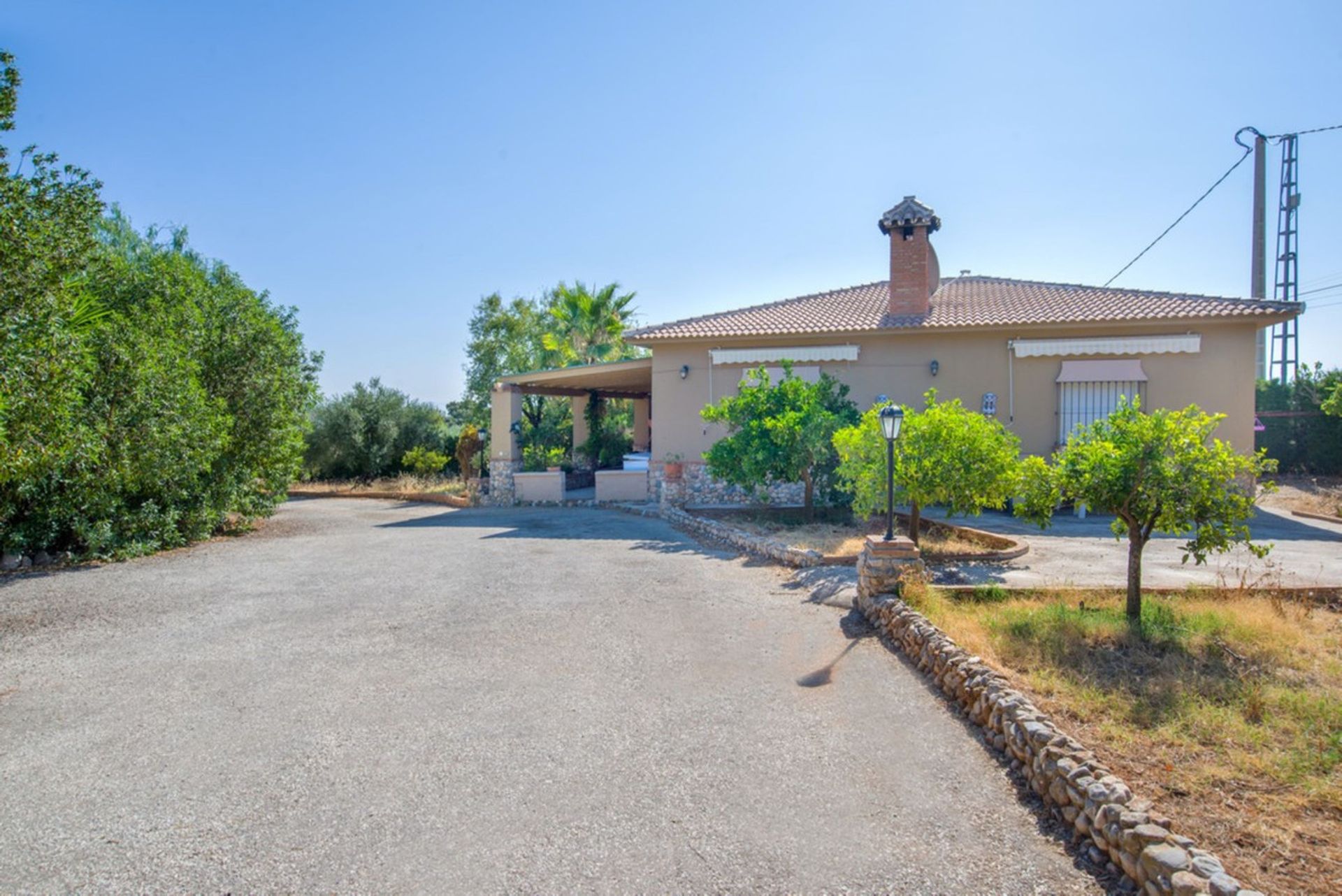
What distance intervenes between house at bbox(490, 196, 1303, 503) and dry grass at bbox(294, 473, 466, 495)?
602 centimetres

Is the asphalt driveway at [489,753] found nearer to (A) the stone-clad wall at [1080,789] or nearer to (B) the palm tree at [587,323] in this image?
(A) the stone-clad wall at [1080,789]

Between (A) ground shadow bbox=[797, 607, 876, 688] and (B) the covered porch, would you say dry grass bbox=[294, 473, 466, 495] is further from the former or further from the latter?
(A) ground shadow bbox=[797, 607, 876, 688]

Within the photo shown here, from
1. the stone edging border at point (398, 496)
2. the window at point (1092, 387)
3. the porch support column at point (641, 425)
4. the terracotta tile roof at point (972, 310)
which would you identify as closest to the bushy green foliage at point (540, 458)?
the stone edging border at point (398, 496)

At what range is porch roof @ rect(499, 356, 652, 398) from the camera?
66.0 ft

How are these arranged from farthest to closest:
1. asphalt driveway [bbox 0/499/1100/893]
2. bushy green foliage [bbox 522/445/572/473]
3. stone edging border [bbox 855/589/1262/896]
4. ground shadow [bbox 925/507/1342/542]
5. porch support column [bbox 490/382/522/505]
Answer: bushy green foliage [bbox 522/445/572/473] < porch support column [bbox 490/382/522/505] < ground shadow [bbox 925/507/1342/542] < asphalt driveway [bbox 0/499/1100/893] < stone edging border [bbox 855/589/1262/896]

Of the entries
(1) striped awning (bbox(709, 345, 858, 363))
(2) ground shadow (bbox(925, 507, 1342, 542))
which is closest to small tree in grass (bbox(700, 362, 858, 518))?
(1) striped awning (bbox(709, 345, 858, 363))

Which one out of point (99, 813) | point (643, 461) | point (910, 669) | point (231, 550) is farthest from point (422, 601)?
point (643, 461)

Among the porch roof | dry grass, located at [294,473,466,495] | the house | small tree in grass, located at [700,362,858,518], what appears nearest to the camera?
small tree in grass, located at [700,362,858,518]

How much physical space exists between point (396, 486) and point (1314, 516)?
25371mm

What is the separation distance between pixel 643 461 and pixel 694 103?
445 inches

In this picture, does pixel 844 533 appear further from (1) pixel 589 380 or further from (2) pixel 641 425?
(2) pixel 641 425

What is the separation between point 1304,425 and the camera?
2356 cm

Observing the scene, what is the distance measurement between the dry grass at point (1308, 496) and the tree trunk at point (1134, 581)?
33.3ft

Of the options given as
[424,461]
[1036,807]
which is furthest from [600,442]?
[1036,807]
